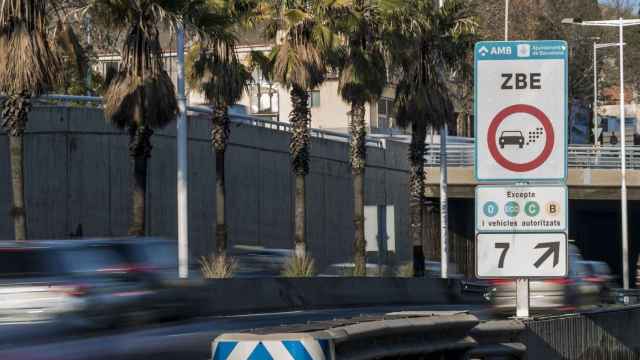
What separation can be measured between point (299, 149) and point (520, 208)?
95.7 feet

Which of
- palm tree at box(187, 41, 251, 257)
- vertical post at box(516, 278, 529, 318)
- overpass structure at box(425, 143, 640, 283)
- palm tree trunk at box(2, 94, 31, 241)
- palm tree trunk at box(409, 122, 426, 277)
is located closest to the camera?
vertical post at box(516, 278, 529, 318)

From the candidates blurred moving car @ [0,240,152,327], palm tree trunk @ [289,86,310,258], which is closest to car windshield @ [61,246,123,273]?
blurred moving car @ [0,240,152,327]

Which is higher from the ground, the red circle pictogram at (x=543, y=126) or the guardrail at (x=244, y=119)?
→ the guardrail at (x=244, y=119)

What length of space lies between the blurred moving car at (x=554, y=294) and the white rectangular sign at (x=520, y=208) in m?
8.59

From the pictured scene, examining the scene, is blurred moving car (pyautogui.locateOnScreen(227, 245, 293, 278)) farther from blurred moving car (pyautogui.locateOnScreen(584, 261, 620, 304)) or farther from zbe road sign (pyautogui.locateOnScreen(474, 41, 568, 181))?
zbe road sign (pyautogui.locateOnScreen(474, 41, 568, 181))

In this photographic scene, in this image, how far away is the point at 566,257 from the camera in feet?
37.6

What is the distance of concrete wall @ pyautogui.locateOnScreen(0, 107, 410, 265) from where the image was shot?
38156 mm

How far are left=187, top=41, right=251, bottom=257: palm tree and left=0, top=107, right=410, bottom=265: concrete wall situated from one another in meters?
2.96

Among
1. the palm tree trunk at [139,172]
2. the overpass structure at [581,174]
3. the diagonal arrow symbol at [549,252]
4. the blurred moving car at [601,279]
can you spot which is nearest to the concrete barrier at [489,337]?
the diagonal arrow symbol at [549,252]

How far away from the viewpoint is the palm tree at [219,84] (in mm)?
38812

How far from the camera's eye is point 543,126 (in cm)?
1158

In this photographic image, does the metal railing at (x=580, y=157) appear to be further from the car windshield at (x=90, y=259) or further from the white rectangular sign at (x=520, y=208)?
the white rectangular sign at (x=520, y=208)

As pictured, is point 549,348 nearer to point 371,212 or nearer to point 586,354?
point 586,354

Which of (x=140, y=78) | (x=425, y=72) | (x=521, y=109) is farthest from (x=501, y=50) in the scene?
(x=425, y=72)
